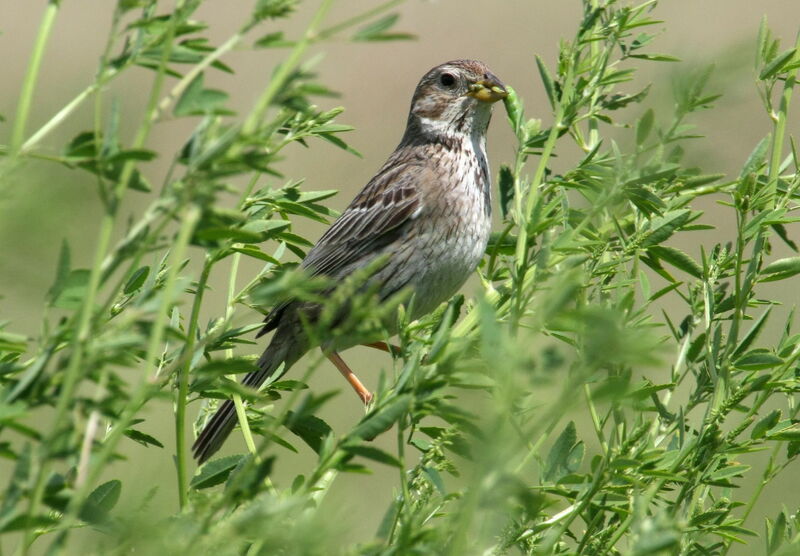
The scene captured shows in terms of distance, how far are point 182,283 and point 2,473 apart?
1.20 metres

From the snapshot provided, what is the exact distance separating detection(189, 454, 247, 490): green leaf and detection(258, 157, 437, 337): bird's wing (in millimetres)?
2256

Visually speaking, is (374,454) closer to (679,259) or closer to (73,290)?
(73,290)

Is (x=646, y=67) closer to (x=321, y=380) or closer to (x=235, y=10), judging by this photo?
(x=321, y=380)

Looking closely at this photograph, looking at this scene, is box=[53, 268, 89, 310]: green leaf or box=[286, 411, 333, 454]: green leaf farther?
box=[286, 411, 333, 454]: green leaf

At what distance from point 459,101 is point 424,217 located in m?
0.70

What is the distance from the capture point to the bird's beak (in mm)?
4547

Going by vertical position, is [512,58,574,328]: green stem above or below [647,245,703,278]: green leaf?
above

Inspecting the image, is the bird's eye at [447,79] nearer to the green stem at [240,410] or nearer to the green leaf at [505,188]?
the green leaf at [505,188]

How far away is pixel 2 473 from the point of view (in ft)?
7.52

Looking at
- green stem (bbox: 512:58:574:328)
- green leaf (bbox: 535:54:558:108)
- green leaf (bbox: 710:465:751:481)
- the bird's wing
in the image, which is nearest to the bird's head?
the bird's wing

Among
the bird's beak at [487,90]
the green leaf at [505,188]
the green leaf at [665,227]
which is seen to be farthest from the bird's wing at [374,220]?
the green leaf at [665,227]

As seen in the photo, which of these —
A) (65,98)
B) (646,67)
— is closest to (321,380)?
(646,67)

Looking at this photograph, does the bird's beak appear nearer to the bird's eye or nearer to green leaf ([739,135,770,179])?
the bird's eye

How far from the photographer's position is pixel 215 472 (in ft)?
6.72
